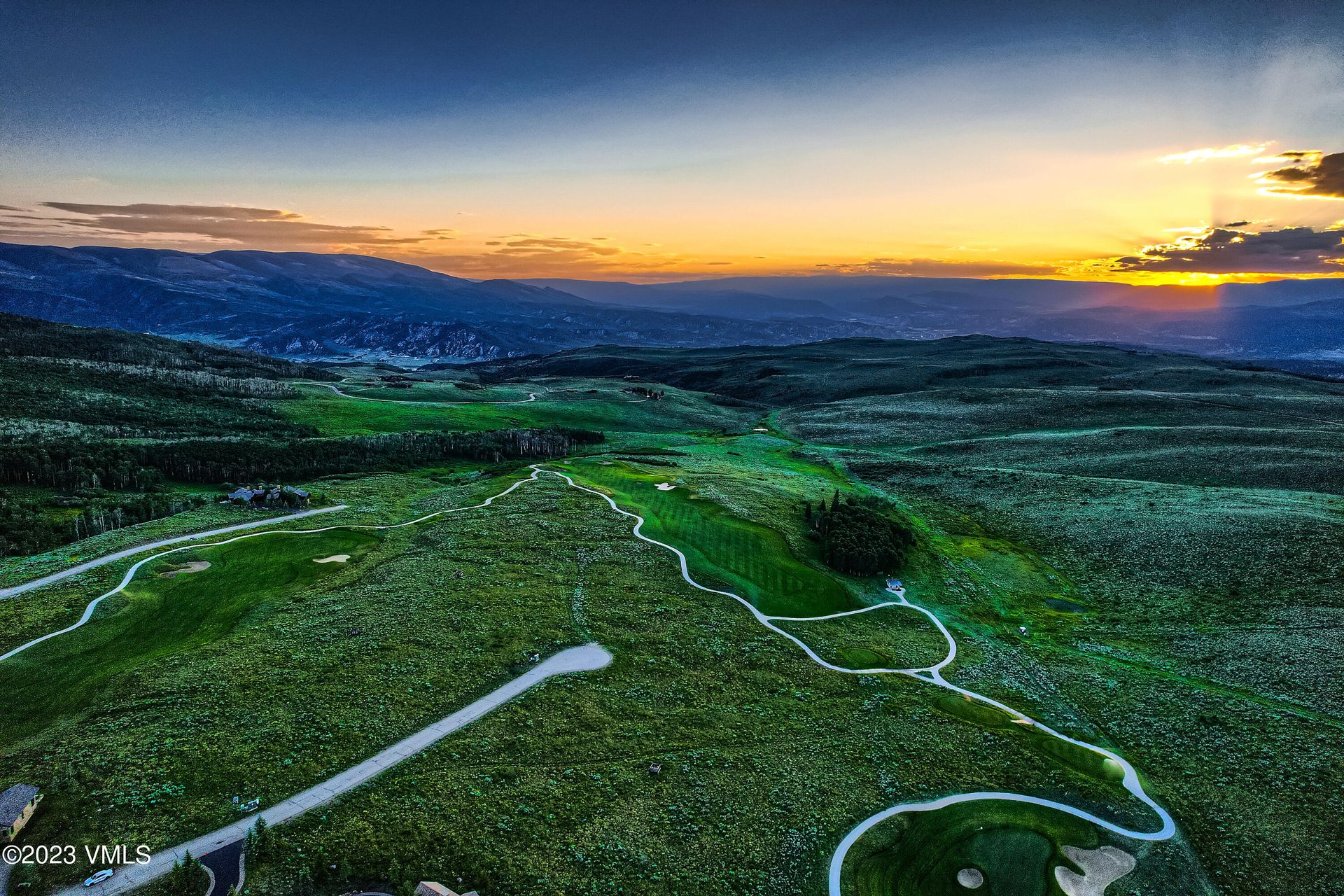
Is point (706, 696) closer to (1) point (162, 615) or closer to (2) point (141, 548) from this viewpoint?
(1) point (162, 615)

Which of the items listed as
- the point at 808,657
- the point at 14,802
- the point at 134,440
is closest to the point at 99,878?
the point at 14,802

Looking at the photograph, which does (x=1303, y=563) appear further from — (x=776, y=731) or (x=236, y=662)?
(x=236, y=662)

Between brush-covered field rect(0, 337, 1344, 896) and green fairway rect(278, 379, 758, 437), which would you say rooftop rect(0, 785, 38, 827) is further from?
green fairway rect(278, 379, 758, 437)

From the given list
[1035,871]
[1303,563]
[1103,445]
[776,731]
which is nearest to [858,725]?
[776,731]

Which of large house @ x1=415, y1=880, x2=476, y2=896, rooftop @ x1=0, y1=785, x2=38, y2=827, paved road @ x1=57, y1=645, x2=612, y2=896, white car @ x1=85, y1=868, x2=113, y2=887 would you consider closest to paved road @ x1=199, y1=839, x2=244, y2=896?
paved road @ x1=57, y1=645, x2=612, y2=896

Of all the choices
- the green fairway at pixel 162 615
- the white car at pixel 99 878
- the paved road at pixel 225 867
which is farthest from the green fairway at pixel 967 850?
the green fairway at pixel 162 615

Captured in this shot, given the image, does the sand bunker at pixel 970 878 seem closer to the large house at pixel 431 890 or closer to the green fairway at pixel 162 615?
the large house at pixel 431 890
